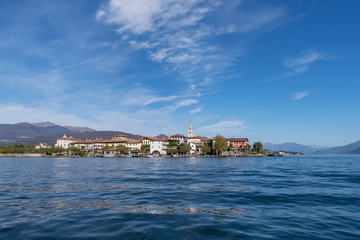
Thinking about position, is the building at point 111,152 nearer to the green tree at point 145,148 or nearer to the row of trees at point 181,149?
the row of trees at point 181,149

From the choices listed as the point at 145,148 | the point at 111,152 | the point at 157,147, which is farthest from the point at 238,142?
the point at 111,152

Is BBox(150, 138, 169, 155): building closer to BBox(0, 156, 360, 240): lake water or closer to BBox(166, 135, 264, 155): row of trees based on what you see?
BBox(166, 135, 264, 155): row of trees

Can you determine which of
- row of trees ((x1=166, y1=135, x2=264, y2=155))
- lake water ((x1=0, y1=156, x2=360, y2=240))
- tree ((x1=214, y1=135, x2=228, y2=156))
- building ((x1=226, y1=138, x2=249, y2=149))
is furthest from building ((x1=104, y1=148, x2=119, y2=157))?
lake water ((x1=0, y1=156, x2=360, y2=240))

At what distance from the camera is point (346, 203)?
10938 mm

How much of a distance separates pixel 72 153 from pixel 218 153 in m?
94.9

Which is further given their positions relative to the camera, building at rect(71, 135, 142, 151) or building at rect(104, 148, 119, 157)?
building at rect(71, 135, 142, 151)

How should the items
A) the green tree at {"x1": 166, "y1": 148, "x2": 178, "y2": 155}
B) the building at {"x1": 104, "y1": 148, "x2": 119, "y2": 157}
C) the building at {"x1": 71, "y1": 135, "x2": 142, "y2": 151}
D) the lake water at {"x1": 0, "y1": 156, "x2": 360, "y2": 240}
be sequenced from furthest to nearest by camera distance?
the building at {"x1": 71, "y1": 135, "x2": 142, "y2": 151}, the building at {"x1": 104, "y1": 148, "x2": 119, "y2": 157}, the green tree at {"x1": 166, "y1": 148, "x2": 178, "y2": 155}, the lake water at {"x1": 0, "y1": 156, "x2": 360, "y2": 240}

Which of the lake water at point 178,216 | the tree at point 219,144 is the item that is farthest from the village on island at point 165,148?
the lake water at point 178,216

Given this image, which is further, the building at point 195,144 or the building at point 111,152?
the building at point 195,144

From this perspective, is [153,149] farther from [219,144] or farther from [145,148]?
[219,144]

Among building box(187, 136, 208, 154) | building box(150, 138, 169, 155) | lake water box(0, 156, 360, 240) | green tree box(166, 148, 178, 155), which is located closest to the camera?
lake water box(0, 156, 360, 240)

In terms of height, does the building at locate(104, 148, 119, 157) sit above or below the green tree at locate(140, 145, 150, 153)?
below

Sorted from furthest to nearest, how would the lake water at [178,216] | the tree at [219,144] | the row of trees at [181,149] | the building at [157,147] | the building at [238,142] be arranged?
the building at [238,142] < the building at [157,147] < the row of trees at [181,149] < the tree at [219,144] < the lake water at [178,216]

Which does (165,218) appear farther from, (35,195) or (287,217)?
(35,195)
